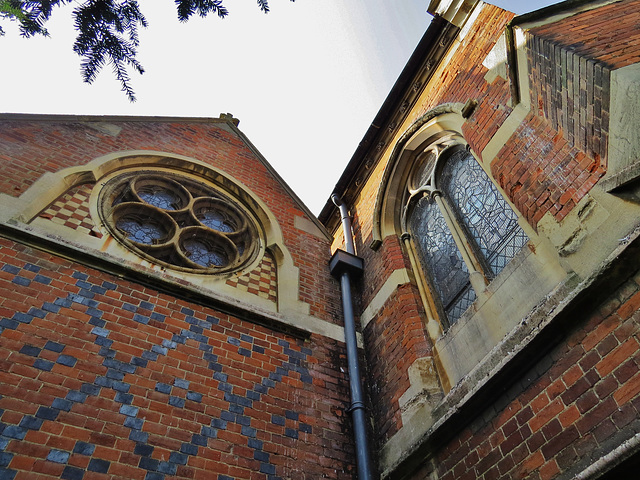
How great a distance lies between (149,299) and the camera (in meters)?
4.01

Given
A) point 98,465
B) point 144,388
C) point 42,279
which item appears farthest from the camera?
point 42,279

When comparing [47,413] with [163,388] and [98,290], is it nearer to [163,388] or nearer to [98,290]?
[163,388]

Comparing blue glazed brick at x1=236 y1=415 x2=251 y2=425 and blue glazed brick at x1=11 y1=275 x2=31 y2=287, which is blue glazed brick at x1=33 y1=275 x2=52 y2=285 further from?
blue glazed brick at x1=236 y1=415 x2=251 y2=425

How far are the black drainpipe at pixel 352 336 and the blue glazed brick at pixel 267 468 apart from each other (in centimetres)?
72

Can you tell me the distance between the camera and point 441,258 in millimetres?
4902

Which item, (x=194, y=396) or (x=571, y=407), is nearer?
(x=571, y=407)

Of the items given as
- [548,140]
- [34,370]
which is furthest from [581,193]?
[34,370]

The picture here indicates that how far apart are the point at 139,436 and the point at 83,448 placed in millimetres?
354

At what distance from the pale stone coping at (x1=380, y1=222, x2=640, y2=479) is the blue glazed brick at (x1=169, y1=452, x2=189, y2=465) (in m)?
1.59

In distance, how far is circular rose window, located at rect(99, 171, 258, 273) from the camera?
192 inches

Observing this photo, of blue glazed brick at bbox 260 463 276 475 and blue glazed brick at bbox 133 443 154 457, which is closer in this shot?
blue glazed brick at bbox 133 443 154 457

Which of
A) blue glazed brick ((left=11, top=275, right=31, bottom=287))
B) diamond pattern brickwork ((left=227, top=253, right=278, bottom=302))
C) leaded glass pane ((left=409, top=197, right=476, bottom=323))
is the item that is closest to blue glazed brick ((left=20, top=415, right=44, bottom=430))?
blue glazed brick ((left=11, top=275, right=31, bottom=287))

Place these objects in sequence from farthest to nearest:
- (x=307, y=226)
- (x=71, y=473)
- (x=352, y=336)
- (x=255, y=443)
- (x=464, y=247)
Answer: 1. (x=307, y=226)
2. (x=352, y=336)
3. (x=464, y=247)
4. (x=255, y=443)
5. (x=71, y=473)

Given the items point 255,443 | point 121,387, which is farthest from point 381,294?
point 121,387
